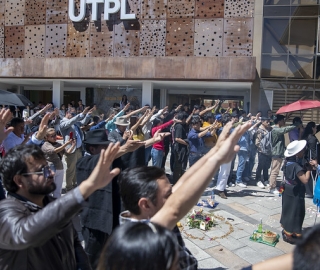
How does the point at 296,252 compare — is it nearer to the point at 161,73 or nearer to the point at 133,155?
the point at 133,155

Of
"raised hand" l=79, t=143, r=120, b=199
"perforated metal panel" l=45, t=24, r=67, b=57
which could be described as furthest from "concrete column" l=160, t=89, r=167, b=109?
"raised hand" l=79, t=143, r=120, b=199

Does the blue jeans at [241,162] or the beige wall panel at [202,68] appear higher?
the beige wall panel at [202,68]

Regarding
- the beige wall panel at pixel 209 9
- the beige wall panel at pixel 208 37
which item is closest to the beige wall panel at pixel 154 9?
the beige wall panel at pixel 209 9

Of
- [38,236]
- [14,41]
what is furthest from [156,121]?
[14,41]

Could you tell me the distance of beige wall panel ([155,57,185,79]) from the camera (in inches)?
555

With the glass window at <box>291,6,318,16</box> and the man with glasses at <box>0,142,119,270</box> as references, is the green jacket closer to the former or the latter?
the man with glasses at <box>0,142,119,270</box>

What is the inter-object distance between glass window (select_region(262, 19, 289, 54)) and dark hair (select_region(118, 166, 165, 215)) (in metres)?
13.5

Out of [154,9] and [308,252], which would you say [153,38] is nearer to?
[154,9]

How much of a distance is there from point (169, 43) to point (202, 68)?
206 centimetres

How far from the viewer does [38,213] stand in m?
1.55

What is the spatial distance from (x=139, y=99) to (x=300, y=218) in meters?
15.4

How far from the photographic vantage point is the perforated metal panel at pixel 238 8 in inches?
539

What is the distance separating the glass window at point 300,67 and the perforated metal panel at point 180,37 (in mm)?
4440

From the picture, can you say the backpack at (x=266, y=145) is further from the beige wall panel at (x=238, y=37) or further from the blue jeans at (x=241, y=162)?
the beige wall panel at (x=238, y=37)
